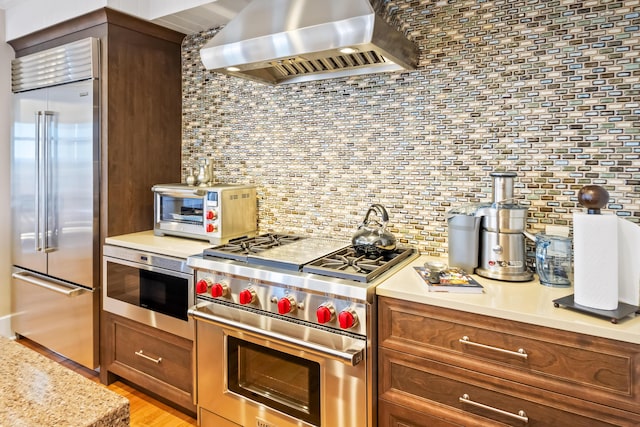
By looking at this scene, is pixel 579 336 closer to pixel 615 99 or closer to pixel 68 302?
pixel 615 99

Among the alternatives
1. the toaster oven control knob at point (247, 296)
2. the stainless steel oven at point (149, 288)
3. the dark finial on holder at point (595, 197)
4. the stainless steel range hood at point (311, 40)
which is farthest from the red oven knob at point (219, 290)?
the dark finial on holder at point (595, 197)

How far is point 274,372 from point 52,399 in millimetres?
1232

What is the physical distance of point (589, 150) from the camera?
1.72 metres

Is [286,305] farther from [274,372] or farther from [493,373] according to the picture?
[493,373]

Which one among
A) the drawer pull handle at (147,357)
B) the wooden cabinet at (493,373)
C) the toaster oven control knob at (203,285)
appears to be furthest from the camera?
the drawer pull handle at (147,357)

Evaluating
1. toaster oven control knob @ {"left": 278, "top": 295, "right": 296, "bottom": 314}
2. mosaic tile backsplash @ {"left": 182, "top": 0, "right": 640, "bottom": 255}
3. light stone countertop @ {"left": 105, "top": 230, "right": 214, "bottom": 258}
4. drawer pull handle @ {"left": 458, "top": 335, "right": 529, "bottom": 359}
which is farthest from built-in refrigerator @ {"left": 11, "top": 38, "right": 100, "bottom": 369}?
drawer pull handle @ {"left": 458, "top": 335, "right": 529, "bottom": 359}

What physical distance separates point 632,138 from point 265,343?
173cm

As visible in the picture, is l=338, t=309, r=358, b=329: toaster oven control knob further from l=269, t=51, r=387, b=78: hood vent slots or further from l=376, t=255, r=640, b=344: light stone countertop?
l=269, t=51, r=387, b=78: hood vent slots

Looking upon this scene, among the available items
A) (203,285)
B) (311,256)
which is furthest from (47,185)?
(311,256)

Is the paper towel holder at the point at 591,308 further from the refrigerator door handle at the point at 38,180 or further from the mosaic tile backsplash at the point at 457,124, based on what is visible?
the refrigerator door handle at the point at 38,180

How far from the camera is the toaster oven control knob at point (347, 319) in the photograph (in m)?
1.54

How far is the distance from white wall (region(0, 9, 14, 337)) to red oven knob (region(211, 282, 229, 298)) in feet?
7.60

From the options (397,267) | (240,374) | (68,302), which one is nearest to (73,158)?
(68,302)

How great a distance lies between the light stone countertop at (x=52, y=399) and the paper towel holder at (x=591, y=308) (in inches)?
51.0
